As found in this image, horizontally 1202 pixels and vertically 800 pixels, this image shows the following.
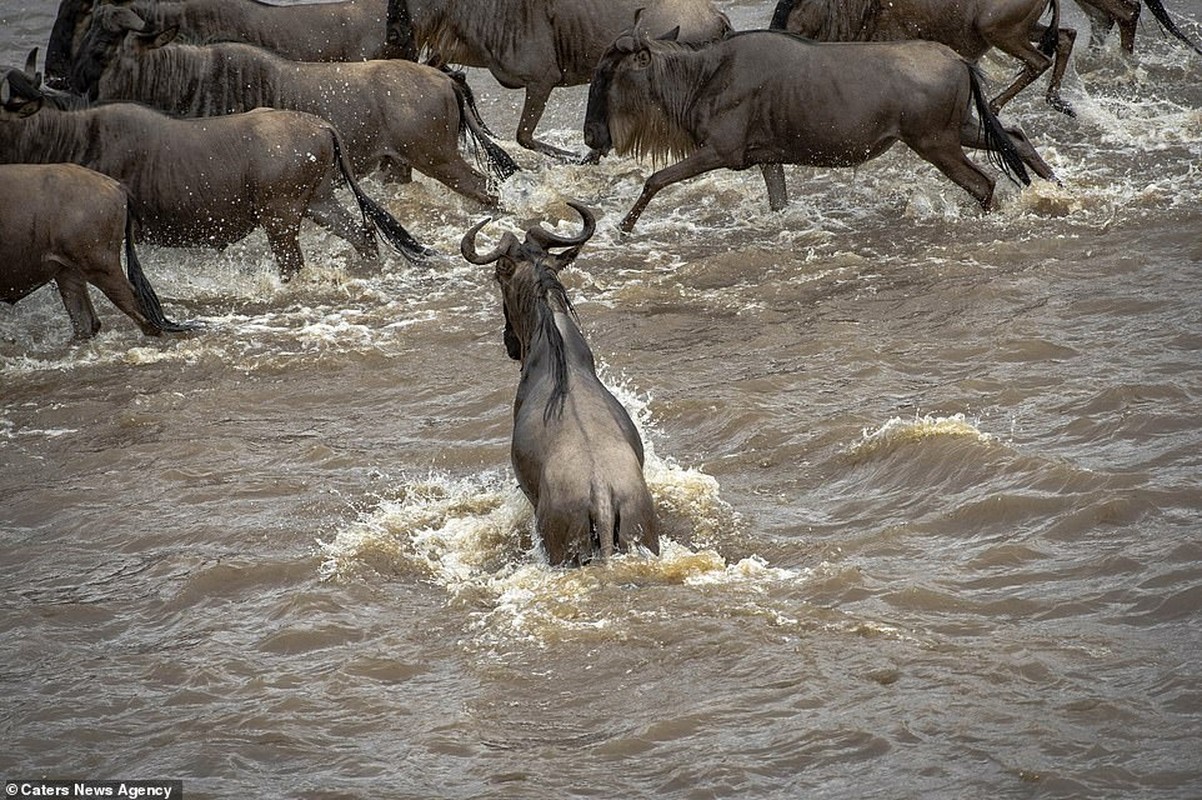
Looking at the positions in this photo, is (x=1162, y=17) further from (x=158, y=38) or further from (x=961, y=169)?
(x=158, y=38)

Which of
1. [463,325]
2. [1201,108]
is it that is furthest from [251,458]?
[1201,108]

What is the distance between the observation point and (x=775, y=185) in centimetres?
1066

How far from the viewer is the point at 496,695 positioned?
5.41 metres

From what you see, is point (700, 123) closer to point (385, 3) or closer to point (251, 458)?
point (385, 3)

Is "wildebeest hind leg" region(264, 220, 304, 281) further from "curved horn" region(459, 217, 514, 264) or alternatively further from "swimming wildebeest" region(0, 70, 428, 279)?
"curved horn" region(459, 217, 514, 264)

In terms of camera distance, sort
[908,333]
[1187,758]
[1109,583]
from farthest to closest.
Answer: [908,333] → [1109,583] → [1187,758]

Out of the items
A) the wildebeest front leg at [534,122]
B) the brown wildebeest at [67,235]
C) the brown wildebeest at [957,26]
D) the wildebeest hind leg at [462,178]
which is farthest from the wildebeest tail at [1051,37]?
the brown wildebeest at [67,235]

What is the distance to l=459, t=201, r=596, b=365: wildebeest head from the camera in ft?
22.6

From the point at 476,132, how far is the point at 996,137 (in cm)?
340

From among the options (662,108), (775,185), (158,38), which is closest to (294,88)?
(158,38)

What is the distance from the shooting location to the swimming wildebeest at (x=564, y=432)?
Result: 590cm

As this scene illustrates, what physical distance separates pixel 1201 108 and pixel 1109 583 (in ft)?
23.0

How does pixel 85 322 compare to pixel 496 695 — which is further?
pixel 85 322

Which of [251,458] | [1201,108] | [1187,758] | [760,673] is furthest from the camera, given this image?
[1201,108]
